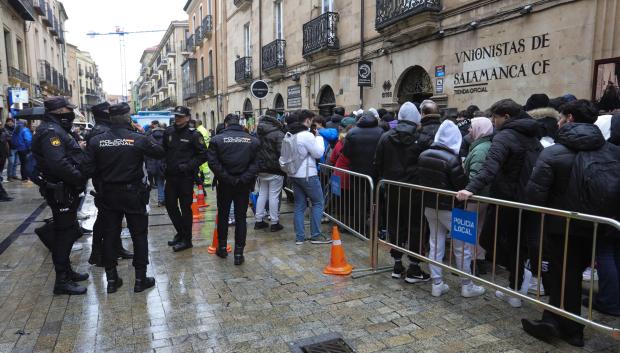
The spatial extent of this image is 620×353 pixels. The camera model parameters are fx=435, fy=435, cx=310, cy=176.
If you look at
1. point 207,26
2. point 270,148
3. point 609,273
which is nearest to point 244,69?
point 207,26

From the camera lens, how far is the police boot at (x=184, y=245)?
18.6 feet

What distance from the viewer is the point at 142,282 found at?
4363 mm

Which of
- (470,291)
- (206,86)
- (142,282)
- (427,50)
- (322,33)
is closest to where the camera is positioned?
(470,291)

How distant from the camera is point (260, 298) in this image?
4160 millimetres

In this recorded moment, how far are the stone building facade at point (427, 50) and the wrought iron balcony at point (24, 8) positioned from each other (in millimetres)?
10274

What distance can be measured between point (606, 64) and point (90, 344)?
23.2ft

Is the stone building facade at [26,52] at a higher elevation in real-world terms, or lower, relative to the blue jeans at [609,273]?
higher

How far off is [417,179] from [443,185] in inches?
18.1

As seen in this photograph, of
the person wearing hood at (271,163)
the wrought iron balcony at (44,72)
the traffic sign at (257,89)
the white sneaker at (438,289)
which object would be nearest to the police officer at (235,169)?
the person wearing hood at (271,163)

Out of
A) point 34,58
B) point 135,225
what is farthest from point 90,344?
point 34,58

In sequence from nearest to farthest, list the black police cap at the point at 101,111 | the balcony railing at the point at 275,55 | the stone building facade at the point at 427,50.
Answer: the black police cap at the point at 101,111, the stone building facade at the point at 427,50, the balcony railing at the point at 275,55

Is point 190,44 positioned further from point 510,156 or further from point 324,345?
point 324,345

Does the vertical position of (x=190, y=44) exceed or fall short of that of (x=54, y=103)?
it exceeds it

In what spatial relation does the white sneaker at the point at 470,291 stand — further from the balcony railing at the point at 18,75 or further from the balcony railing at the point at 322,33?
the balcony railing at the point at 18,75
